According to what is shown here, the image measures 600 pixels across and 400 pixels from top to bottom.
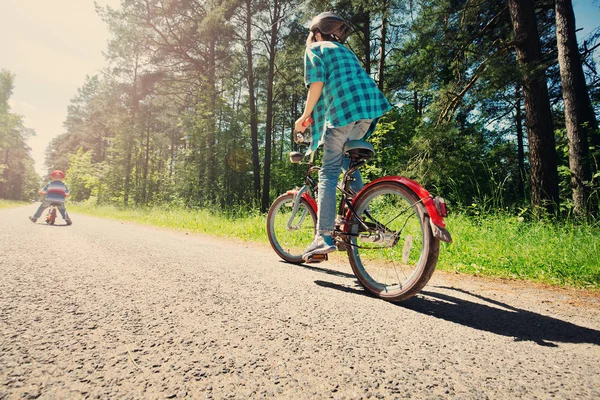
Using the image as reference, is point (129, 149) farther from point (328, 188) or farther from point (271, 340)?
point (271, 340)

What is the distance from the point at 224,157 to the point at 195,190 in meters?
2.76

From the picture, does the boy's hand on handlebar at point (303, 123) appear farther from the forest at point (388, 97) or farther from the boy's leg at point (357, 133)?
the forest at point (388, 97)

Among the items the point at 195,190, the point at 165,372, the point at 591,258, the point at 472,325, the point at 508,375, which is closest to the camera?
the point at 165,372

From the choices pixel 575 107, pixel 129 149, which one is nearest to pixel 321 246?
pixel 575 107

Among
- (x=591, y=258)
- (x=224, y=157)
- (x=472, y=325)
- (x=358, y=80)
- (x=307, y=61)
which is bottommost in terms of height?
(x=472, y=325)

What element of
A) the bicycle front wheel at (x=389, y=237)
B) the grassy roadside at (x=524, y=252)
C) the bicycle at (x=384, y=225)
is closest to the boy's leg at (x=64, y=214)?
the bicycle at (x=384, y=225)

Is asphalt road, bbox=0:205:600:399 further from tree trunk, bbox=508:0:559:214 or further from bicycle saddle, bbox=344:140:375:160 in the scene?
tree trunk, bbox=508:0:559:214

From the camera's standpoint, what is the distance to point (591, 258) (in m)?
2.85

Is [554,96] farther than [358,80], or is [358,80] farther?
[554,96]

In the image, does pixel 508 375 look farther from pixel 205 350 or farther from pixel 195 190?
pixel 195 190

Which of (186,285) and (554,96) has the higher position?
(554,96)

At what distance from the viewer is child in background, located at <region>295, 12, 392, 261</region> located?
8.11 feet

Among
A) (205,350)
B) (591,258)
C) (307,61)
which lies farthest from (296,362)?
(591,258)

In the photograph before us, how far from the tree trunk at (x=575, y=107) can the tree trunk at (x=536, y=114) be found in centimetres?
29
